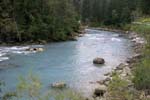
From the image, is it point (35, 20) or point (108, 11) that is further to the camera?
point (108, 11)

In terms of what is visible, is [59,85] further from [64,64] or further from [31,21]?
[31,21]

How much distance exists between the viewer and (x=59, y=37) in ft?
164

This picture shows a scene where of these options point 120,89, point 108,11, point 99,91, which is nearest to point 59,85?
point 99,91

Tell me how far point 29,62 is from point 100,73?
23.3 ft

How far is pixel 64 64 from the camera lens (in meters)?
29.6

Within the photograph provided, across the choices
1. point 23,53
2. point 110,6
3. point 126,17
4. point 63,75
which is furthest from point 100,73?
point 110,6

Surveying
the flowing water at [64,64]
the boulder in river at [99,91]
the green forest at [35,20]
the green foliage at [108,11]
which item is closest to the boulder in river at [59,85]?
the flowing water at [64,64]

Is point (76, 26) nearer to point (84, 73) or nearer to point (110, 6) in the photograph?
point (110, 6)

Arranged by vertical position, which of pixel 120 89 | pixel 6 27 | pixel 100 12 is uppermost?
pixel 120 89

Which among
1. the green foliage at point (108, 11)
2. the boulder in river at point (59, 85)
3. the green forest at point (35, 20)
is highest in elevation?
the boulder in river at point (59, 85)

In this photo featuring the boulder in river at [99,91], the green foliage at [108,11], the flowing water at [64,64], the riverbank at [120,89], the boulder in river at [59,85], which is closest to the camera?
the riverbank at [120,89]

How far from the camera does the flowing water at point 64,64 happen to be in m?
23.4

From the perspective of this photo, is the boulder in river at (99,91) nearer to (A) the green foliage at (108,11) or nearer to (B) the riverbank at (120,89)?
(B) the riverbank at (120,89)

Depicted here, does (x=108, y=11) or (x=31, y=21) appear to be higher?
(x=31, y=21)
